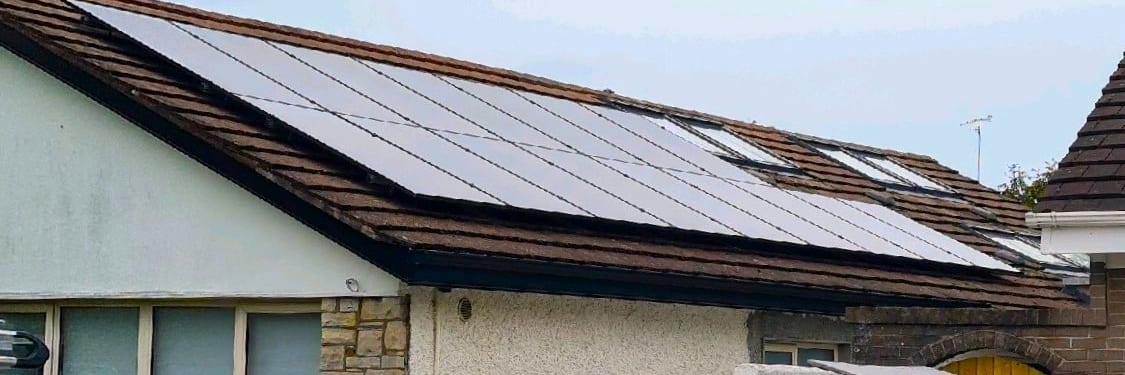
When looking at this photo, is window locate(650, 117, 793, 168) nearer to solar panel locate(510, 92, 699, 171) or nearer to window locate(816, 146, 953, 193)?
solar panel locate(510, 92, 699, 171)

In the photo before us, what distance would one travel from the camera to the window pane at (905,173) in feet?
65.8

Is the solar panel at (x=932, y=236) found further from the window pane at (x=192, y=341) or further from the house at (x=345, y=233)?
the window pane at (x=192, y=341)

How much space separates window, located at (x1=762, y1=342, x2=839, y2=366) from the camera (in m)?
14.5

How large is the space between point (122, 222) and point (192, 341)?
81cm

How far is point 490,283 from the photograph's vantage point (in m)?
11.7

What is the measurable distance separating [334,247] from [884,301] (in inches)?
199

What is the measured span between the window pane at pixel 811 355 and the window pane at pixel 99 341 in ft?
16.2

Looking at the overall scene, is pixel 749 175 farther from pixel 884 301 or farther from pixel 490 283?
pixel 490 283

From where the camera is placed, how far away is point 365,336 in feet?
37.5

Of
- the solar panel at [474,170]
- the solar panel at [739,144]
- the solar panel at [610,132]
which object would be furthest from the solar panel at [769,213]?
the solar panel at [474,170]

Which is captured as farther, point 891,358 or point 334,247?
point 891,358

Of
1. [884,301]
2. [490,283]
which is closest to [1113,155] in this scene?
[884,301]

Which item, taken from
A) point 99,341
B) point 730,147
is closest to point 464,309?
point 99,341

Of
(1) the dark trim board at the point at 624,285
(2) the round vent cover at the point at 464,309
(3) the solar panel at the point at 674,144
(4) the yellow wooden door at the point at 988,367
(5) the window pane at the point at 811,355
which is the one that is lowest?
(4) the yellow wooden door at the point at 988,367
